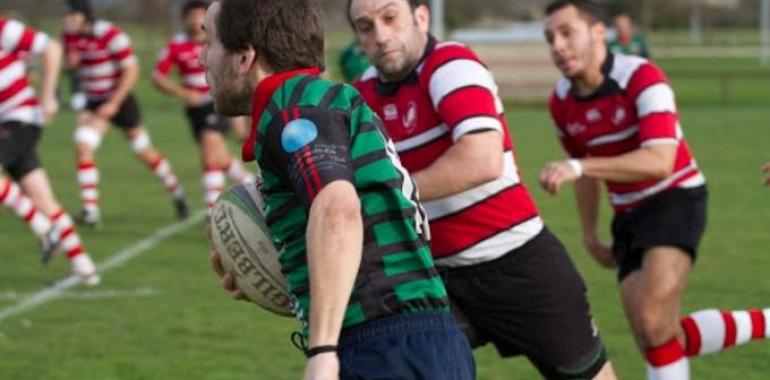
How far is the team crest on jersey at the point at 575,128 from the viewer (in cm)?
681

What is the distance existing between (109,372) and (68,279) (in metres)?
3.16

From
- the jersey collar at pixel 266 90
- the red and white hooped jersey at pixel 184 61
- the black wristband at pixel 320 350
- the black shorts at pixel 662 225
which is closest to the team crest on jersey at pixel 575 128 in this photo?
the black shorts at pixel 662 225

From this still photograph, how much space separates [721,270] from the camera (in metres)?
11.0

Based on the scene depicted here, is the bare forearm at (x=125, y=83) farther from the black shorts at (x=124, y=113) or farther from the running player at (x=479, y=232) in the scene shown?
the running player at (x=479, y=232)

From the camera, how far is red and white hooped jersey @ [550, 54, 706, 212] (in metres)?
6.38

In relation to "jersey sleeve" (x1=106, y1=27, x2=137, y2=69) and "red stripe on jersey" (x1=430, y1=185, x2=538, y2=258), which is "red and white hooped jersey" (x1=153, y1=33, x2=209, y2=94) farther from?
"red stripe on jersey" (x1=430, y1=185, x2=538, y2=258)

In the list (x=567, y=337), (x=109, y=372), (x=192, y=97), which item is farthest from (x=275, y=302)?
(x=192, y=97)

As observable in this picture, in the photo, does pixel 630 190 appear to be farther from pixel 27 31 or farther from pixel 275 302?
pixel 27 31

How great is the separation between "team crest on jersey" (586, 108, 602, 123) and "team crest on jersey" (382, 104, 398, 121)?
1.48m

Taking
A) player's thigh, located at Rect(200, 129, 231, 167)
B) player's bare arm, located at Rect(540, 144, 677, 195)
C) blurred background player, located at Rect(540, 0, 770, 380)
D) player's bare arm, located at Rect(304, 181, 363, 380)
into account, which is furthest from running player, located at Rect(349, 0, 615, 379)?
player's thigh, located at Rect(200, 129, 231, 167)

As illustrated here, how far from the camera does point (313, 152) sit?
331 cm

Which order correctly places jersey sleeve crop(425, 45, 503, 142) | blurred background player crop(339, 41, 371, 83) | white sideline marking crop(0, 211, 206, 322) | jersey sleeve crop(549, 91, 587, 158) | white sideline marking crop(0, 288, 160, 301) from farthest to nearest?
1. blurred background player crop(339, 41, 371, 83)
2. white sideline marking crop(0, 288, 160, 301)
3. white sideline marking crop(0, 211, 206, 322)
4. jersey sleeve crop(549, 91, 587, 158)
5. jersey sleeve crop(425, 45, 503, 142)

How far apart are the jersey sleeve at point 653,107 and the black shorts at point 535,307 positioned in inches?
37.8

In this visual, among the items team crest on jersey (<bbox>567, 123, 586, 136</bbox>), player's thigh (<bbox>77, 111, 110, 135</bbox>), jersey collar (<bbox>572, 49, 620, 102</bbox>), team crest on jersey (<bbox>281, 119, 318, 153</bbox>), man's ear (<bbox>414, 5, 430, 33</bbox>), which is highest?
man's ear (<bbox>414, 5, 430, 33</bbox>)
